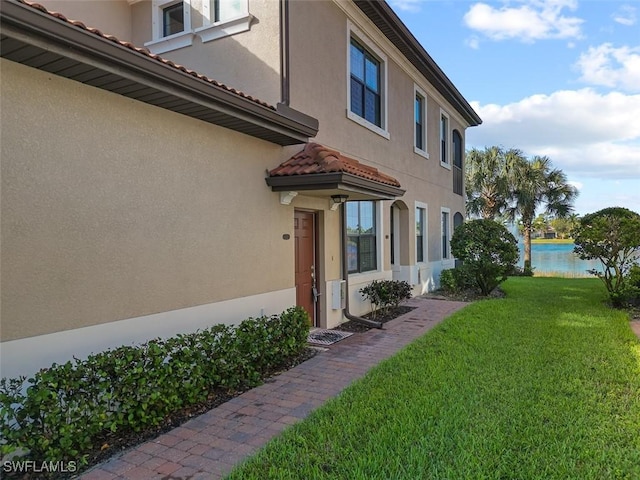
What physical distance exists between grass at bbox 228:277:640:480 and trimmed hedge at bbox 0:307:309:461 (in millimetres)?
1265

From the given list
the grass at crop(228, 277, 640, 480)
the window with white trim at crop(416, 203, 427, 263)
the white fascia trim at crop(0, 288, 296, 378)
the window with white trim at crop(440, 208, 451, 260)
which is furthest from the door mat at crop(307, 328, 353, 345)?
the window with white trim at crop(440, 208, 451, 260)

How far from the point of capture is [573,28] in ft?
39.2

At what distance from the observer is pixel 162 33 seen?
916 centimetres

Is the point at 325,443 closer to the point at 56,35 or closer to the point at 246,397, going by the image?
the point at 246,397

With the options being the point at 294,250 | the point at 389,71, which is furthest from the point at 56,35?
the point at 389,71

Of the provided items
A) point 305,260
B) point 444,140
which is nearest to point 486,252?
point 444,140

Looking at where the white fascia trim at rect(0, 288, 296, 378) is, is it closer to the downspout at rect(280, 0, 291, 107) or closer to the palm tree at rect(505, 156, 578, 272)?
the downspout at rect(280, 0, 291, 107)

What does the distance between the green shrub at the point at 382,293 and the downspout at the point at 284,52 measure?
15.7ft

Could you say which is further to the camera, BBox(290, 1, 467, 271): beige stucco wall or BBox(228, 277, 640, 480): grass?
BBox(290, 1, 467, 271): beige stucco wall

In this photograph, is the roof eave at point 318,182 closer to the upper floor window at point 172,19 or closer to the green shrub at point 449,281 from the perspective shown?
the upper floor window at point 172,19

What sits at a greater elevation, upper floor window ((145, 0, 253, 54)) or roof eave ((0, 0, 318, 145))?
upper floor window ((145, 0, 253, 54))

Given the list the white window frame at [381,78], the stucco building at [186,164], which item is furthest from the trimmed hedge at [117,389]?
the white window frame at [381,78]

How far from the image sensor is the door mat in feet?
25.3

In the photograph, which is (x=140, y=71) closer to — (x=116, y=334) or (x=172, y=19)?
(x=116, y=334)
